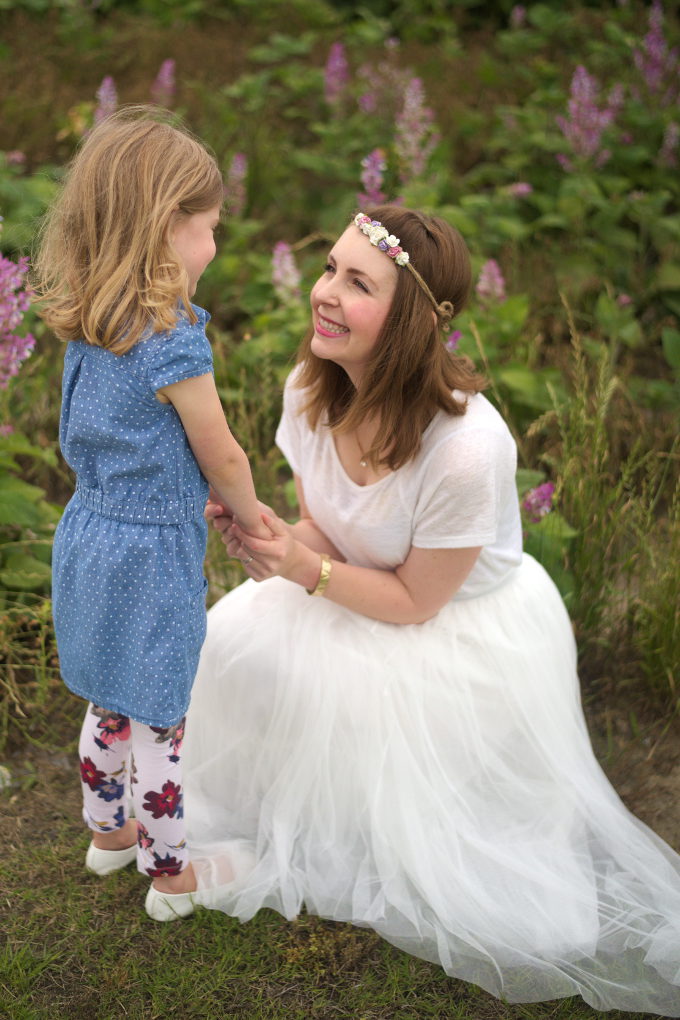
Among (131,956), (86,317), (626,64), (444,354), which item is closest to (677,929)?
(131,956)

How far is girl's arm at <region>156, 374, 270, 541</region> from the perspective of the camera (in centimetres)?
165

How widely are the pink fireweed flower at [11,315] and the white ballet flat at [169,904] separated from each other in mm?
1255

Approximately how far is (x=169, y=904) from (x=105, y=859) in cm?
21

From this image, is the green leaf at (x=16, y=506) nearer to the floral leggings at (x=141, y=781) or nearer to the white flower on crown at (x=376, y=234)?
the floral leggings at (x=141, y=781)

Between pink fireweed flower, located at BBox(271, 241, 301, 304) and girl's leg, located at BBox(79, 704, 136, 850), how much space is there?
6.55ft

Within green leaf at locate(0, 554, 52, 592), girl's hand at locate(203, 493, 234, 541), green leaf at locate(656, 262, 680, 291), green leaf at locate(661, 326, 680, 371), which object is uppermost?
girl's hand at locate(203, 493, 234, 541)

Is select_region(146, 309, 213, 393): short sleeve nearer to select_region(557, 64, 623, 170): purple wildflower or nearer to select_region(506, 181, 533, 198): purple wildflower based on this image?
select_region(506, 181, 533, 198): purple wildflower

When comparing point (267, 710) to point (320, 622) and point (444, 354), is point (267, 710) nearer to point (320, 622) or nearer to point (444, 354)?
point (320, 622)

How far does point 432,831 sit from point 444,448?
81 centimetres

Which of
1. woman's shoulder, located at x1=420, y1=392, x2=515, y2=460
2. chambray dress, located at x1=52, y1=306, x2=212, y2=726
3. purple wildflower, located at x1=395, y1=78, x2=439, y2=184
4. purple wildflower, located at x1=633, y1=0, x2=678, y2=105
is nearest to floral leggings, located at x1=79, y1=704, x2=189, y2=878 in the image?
A: chambray dress, located at x1=52, y1=306, x2=212, y2=726

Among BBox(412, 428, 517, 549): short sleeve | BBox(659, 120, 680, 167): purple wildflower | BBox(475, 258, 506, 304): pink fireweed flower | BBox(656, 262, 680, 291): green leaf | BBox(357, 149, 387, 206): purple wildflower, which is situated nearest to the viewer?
BBox(412, 428, 517, 549): short sleeve

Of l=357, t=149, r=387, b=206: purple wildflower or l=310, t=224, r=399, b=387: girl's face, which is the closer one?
l=310, t=224, r=399, b=387: girl's face

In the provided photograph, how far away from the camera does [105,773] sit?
2.07 metres

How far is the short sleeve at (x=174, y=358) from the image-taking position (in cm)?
161
